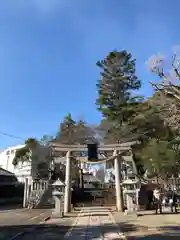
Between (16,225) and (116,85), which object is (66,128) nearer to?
(116,85)

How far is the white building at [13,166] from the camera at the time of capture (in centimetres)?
Answer: 3544

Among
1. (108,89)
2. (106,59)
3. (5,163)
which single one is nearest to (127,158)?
(108,89)

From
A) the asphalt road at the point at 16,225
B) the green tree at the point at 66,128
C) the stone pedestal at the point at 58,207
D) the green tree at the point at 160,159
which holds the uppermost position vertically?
the green tree at the point at 66,128

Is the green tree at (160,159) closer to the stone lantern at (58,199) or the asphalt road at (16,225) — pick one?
the stone lantern at (58,199)

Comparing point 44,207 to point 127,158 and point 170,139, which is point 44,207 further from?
point 170,139

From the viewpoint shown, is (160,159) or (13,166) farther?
(13,166)

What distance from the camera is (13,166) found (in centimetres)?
4047

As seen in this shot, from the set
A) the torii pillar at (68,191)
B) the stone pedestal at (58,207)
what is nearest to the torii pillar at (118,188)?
the torii pillar at (68,191)

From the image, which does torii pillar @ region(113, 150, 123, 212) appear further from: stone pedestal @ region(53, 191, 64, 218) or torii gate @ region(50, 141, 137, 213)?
stone pedestal @ region(53, 191, 64, 218)

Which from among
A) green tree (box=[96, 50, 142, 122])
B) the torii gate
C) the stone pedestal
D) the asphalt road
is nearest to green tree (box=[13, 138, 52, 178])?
green tree (box=[96, 50, 142, 122])

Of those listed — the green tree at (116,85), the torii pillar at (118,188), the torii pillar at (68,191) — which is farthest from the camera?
the green tree at (116,85)

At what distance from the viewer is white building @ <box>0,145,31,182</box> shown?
35438 millimetres

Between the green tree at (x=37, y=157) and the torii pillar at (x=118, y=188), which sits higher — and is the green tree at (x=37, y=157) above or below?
above

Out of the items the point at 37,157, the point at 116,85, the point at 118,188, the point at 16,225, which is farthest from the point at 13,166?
the point at 16,225
